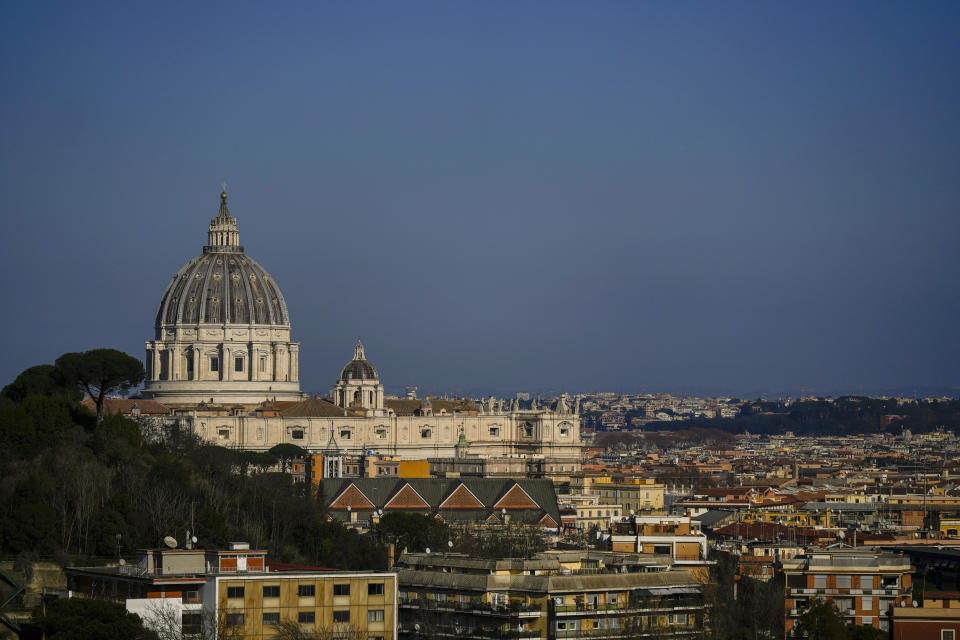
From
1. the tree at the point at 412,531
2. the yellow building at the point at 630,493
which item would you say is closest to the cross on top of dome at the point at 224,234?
the yellow building at the point at 630,493

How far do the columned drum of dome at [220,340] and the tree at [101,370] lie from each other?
56.6 meters

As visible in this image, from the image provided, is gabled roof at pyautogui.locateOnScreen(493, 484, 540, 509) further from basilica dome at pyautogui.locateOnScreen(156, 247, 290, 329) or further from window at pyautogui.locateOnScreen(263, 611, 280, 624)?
basilica dome at pyautogui.locateOnScreen(156, 247, 290, 329)

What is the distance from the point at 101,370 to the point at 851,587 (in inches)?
1715

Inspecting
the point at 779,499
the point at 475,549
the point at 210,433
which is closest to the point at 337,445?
the point at 210,433

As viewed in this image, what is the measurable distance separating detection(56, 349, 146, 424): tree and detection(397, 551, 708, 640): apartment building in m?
40.0

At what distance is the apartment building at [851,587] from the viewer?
154 ft

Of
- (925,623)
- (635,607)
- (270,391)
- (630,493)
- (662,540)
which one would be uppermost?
(270,391)

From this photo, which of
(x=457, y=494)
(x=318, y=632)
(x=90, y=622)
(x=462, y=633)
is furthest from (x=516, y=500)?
(x=90, y=622)

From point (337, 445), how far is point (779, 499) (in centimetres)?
3934

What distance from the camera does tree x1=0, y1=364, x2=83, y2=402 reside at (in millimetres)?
85562

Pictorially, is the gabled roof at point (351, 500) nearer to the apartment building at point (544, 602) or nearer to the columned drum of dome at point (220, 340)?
the apartment building at point (544, 602)

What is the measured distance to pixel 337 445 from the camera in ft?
433

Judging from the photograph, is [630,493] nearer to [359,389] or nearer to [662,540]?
[359,389]

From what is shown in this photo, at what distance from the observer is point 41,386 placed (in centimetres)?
8631
